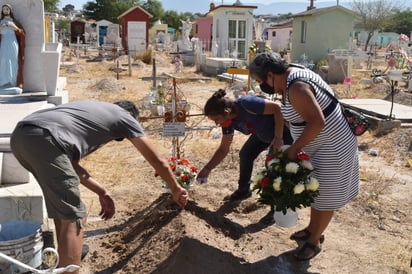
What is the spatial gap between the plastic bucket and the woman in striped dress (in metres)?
1.78

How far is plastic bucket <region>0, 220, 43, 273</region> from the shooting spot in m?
2.88

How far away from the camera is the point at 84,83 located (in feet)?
50.2

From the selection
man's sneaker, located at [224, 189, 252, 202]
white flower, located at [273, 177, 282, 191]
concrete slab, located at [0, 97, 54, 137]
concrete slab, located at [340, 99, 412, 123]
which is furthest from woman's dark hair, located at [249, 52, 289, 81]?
concrete slab, located at [340, 99, 412, 123]

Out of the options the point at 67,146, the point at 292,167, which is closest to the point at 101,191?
the point at 67,146

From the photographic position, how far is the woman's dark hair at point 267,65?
3172mm

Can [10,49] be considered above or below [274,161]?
above

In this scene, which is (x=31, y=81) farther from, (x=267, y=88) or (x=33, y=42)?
(x=267, y=88)

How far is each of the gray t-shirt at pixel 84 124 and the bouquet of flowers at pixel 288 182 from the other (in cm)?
103

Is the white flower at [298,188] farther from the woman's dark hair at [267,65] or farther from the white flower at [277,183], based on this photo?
the woman's dark hair at [267,65]

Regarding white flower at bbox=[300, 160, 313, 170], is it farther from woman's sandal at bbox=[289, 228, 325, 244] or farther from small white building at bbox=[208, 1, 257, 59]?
small white building at bbox=[208, 1, 257, 59]

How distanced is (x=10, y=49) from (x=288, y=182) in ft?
17.4

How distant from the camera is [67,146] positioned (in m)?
2.59

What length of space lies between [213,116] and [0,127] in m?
2.19

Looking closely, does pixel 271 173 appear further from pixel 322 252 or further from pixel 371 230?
pixel 371 230
